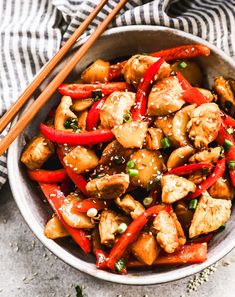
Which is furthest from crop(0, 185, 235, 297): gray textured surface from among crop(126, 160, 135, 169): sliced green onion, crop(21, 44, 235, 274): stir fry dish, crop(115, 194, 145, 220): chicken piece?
crop(126, 160, 135, 169): sliced green onion

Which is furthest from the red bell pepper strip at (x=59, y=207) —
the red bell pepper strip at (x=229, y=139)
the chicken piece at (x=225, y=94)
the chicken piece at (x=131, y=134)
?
the chicken piece at (x=225, y=94)

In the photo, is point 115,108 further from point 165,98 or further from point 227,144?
point 227,144

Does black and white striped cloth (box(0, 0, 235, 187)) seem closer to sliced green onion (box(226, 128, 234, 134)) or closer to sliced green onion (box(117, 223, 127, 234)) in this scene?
sliced green onion (box(226, 128, 234, 134))

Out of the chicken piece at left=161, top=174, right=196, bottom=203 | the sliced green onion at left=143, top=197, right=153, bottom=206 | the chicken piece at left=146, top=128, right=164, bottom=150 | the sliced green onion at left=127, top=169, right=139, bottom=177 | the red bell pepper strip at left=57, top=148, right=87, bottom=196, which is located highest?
the chicken piece at left=146, top=128, right=164, bottom=150

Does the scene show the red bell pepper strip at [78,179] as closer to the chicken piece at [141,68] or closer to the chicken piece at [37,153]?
the chicken piece at [37,153]

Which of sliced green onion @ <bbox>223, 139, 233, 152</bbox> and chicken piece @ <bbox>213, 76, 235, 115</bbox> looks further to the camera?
chicken piece @ <bbox>213, 76, 235, 115</bbox>

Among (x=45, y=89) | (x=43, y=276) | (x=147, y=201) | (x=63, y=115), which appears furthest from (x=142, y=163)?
(x=43, y=276)
